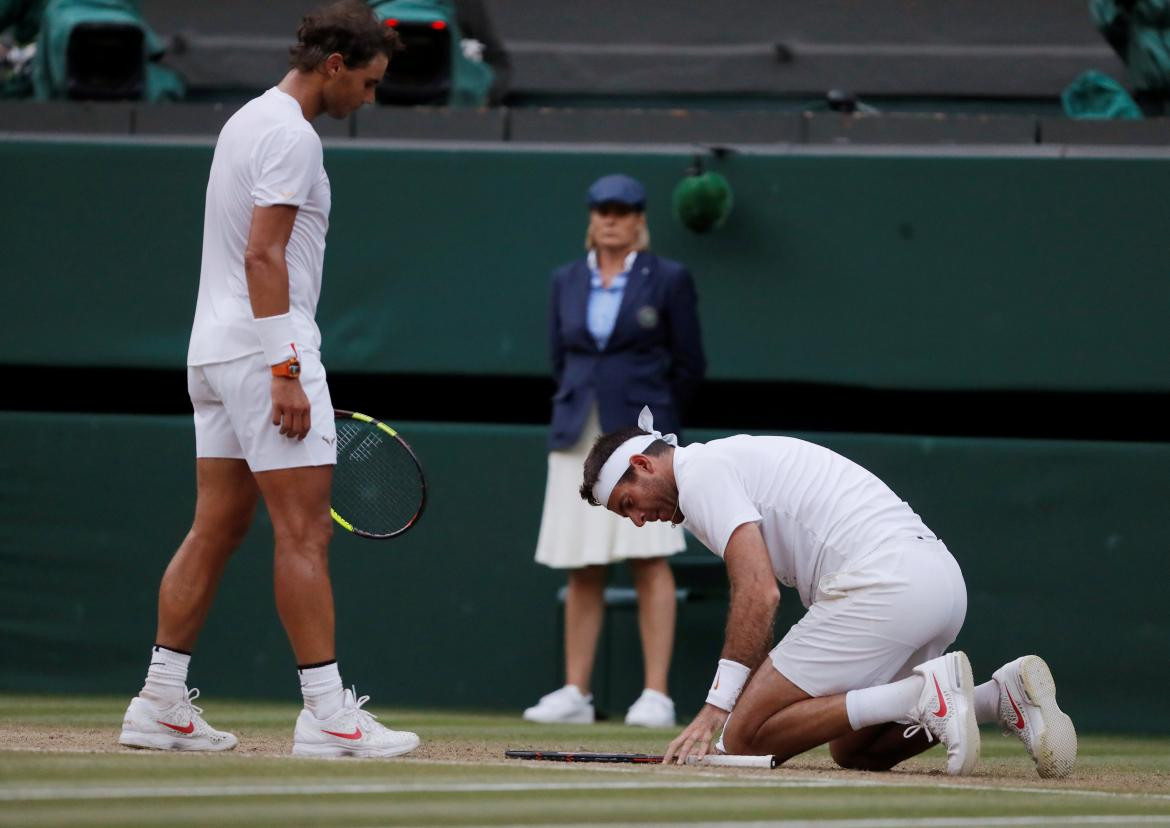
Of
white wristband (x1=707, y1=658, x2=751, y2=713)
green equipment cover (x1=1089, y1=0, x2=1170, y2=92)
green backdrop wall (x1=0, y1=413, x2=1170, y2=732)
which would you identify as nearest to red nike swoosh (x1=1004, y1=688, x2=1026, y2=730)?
white wristband (x1=707, y1=658, x2=751, y2=713)

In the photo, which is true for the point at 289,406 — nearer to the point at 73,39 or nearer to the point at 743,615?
the point at 743,615

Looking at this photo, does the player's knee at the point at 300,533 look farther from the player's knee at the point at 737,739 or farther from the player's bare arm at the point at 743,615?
the player's knee at the point at 737,739

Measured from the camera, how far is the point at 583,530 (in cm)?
741

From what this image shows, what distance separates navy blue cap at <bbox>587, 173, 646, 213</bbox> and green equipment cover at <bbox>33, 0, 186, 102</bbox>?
272 cm

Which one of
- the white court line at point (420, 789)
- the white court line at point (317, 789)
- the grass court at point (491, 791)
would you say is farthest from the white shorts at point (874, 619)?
the white court line at point (317, 789)

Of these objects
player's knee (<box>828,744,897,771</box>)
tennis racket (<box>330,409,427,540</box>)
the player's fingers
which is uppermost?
tennis racket (<box>330,409,427,540</box>)

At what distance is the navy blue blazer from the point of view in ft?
24.1

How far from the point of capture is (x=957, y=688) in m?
4.96

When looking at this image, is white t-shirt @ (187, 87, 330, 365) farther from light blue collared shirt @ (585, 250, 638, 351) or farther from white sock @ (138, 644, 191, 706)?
light blue collared shirt @ (585, 250, 638, 351)

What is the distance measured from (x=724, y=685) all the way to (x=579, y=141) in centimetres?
401

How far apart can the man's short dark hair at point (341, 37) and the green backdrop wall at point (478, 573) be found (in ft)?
10.8

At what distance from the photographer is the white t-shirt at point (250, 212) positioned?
4785mm

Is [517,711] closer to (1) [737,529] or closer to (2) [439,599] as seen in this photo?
(2) [439,599]

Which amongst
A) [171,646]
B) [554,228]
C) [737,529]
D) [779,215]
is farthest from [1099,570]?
[171,646]
